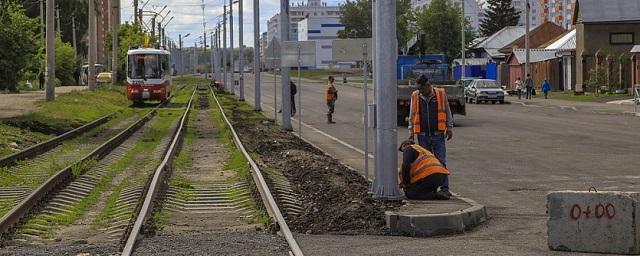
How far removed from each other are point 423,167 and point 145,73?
41.2 metres

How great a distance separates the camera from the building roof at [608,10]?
219ft

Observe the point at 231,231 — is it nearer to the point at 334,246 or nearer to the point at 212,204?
the point at 334,246

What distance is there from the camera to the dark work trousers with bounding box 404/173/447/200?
12805 millimetres

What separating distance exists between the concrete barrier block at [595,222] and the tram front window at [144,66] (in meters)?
44.0

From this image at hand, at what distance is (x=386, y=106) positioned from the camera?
12.8 m

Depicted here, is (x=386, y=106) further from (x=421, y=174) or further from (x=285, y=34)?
(x=285, y=34)

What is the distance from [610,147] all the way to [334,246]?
15041 mm

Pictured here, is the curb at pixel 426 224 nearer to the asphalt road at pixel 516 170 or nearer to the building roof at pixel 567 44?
the asphalt road at pixel 516 170

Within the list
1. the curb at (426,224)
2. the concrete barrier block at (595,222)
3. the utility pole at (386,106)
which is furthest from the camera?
the utility pole at (386,106)

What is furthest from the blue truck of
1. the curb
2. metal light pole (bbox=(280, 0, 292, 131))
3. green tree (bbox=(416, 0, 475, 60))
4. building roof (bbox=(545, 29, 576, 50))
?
green tree (bbox=(416, 0, 475, 60))

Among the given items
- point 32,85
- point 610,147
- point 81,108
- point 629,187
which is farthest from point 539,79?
point 629,187

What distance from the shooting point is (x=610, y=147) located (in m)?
23.7

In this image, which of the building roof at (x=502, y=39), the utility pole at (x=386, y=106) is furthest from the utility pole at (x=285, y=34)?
the building roof at (x=502, y=39)

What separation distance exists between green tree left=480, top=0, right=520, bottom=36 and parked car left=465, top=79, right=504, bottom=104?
88875mm
